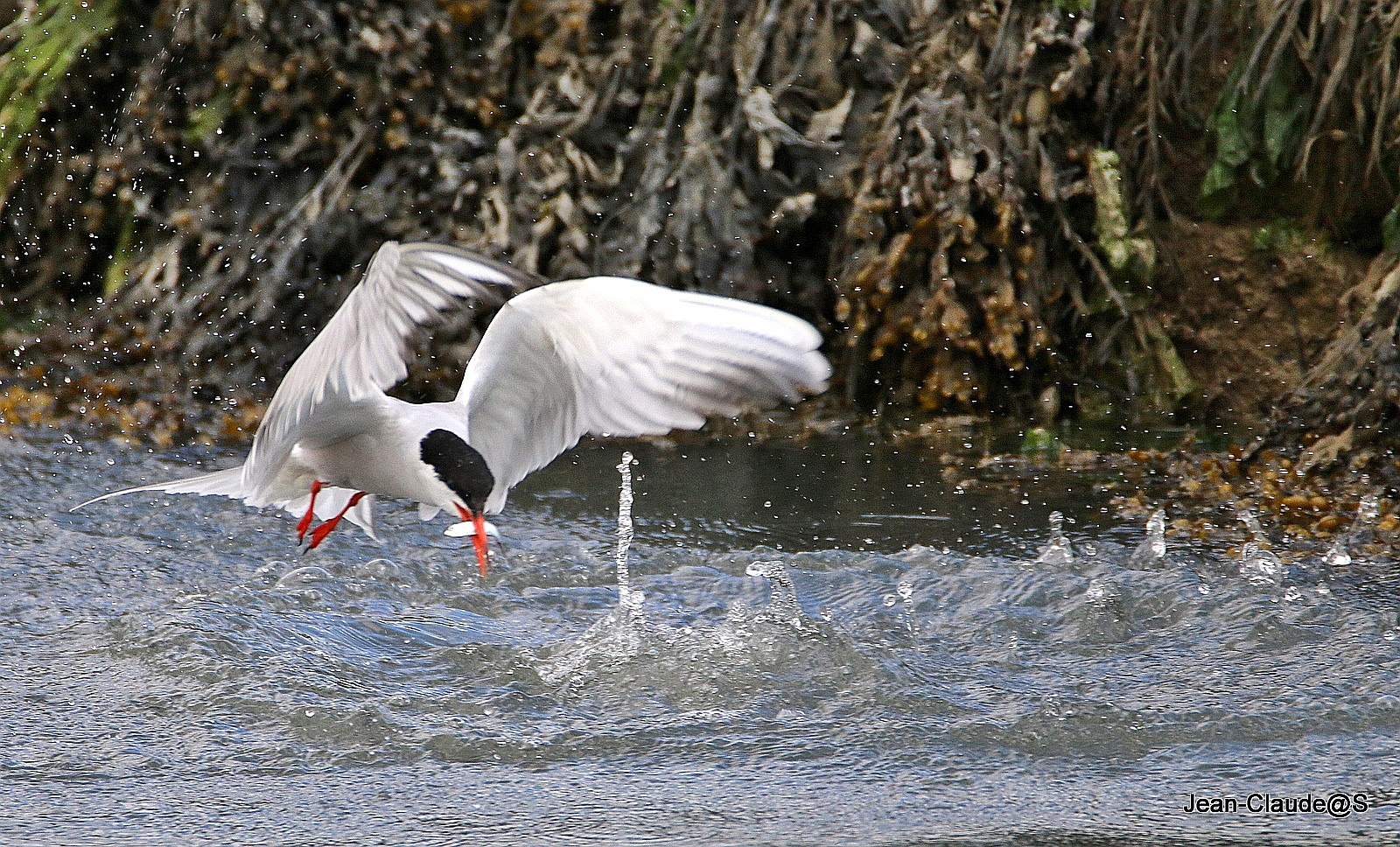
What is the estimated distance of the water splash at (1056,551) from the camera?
13.3 ft

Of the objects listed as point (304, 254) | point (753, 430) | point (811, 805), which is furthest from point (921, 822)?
point (304, 254)

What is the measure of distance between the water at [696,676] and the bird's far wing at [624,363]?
0.48m

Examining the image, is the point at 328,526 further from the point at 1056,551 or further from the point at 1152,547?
the point at 1152,547

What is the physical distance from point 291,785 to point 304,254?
Answer: 3.54 meters

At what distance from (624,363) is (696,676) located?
0.67 m

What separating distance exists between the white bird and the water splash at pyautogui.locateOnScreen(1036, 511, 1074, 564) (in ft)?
3.00

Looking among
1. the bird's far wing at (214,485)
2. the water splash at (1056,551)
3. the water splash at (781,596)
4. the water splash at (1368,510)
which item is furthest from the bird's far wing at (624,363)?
the water splash at (1368,510)

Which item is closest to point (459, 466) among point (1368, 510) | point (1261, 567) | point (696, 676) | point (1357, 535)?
point (696, 676)

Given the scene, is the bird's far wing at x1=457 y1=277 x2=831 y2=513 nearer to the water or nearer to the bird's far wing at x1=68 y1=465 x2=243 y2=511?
the water

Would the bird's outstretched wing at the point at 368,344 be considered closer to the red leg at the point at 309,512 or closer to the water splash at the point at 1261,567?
the red leg at the point at 309,512

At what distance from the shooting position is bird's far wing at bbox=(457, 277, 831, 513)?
3166 millimetres

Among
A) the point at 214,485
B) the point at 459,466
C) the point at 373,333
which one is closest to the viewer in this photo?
the point at 373,333

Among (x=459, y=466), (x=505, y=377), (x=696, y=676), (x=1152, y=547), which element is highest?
(x=505, y=377)

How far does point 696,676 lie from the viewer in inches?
134
